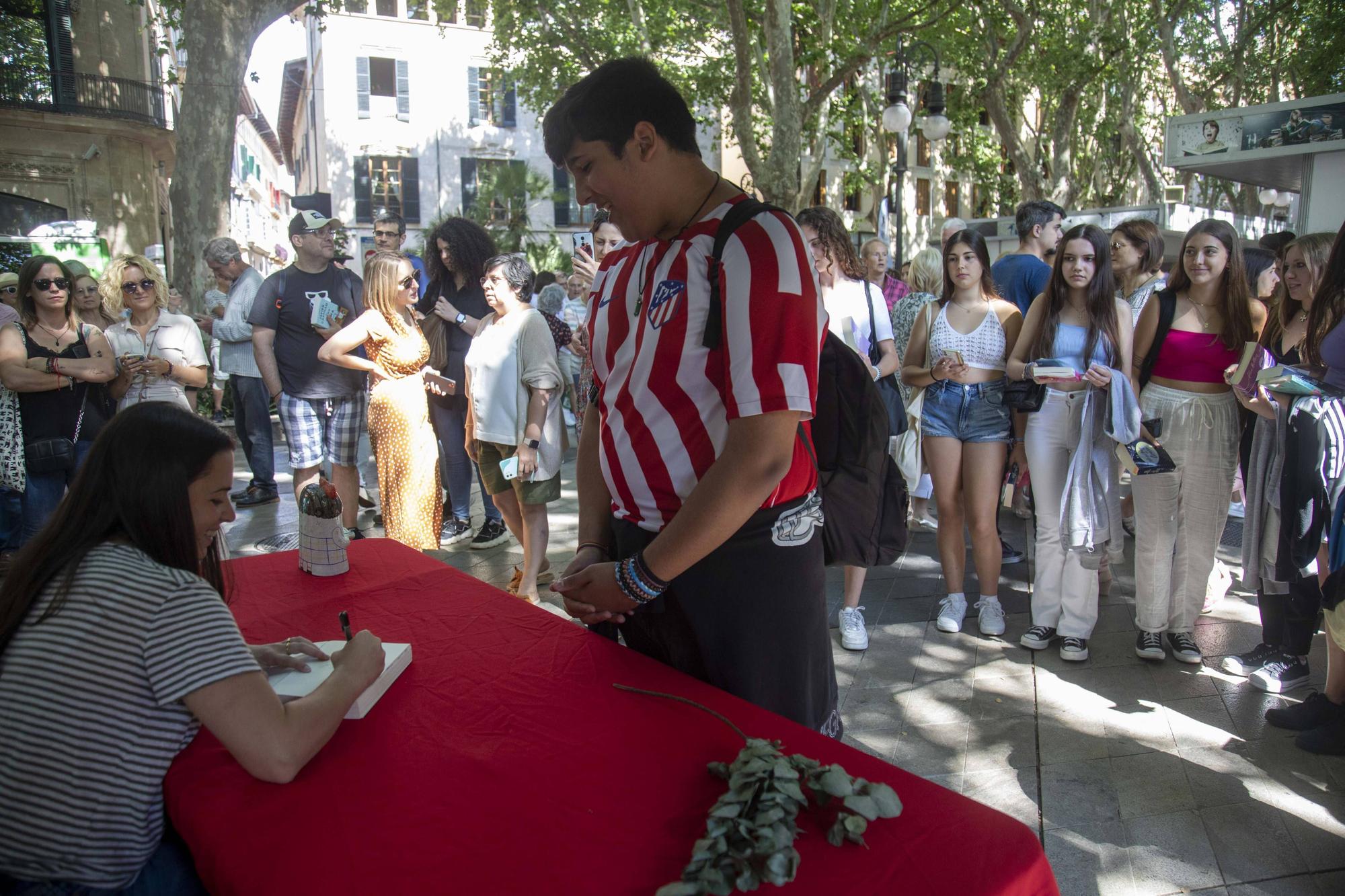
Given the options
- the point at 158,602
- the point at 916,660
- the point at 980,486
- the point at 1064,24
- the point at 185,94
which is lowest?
the point at 916,660

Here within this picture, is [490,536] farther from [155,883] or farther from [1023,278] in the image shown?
[155,883]

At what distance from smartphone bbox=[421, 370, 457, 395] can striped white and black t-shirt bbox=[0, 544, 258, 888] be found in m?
3.76

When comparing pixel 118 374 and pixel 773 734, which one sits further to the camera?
pixel 118 374

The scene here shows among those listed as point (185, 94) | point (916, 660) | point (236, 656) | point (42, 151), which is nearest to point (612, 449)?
point (236, 656)

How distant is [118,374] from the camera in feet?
17.2

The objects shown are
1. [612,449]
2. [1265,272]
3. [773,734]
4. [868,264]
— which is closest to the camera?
[773,734]

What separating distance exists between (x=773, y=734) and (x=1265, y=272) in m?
4.99

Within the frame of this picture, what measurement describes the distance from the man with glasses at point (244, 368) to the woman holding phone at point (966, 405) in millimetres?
4982

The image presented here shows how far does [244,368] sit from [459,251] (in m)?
2.59

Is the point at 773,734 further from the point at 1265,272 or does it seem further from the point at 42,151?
the point at 42,151

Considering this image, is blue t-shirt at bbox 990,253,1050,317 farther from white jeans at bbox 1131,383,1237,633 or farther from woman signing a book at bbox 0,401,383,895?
woman signing a book at bbox 0,401,383,895

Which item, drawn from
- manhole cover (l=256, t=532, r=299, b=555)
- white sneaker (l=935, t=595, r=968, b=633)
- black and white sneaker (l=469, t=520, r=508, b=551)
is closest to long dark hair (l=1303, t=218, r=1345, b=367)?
white sneaker (l=935, t=595, r=968, b=633)

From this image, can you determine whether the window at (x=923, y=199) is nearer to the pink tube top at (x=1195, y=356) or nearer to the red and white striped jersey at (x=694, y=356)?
the pink tube top at (x=1195, y=356)

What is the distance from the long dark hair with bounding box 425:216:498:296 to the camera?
5.57 meters
